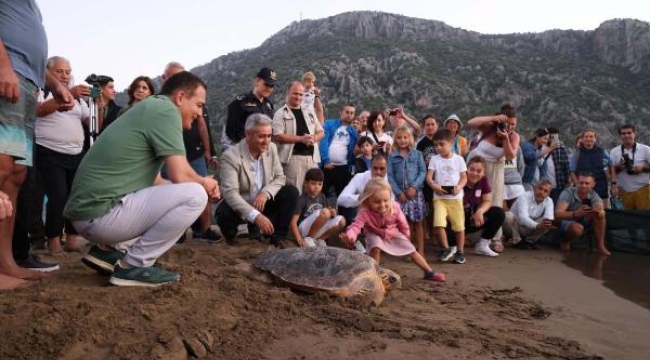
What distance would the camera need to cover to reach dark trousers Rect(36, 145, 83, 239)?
13.1 ft

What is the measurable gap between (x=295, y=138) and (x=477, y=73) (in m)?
38.9

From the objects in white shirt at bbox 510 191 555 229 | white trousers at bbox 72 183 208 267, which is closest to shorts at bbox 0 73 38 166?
white trousers at bbox 72 183 208 267

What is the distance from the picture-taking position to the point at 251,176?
15.1 feet

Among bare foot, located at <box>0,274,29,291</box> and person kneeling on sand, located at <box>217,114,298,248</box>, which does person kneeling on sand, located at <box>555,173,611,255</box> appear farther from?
Answer: bare foot, located at <box>0,274,29,291</box>

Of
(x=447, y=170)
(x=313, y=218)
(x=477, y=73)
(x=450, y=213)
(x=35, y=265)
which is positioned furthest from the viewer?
(x=477, y=73)

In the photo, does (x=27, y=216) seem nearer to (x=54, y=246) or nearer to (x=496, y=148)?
(x=54, y=246)

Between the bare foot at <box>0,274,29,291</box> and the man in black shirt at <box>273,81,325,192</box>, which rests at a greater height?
the man in black shirt at <box>273,81,325,192</box>

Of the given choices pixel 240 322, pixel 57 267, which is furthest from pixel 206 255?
pixel 240 322

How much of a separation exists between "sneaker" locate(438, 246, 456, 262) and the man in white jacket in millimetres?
1491

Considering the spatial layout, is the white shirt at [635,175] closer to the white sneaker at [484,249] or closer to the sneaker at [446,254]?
the white sneaker at [484,249]

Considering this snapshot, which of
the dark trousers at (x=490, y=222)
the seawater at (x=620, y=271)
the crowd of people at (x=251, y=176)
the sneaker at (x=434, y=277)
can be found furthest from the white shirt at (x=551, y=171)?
the sneaker at (x=434, y=277)

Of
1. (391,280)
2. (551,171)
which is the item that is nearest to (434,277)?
(391,280)

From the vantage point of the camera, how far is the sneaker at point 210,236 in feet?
16.8

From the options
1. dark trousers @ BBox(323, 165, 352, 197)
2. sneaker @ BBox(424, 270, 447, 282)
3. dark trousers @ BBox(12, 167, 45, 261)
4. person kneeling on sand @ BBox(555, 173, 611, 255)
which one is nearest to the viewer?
dark trousers @ BBox(12, 167, 45, 261)
